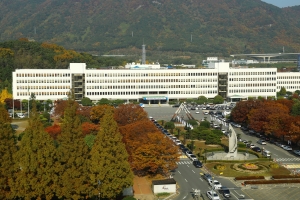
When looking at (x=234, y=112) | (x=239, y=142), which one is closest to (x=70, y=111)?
(x=239, y=142)

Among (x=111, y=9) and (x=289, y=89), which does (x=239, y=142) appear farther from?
(x=111, y=9)

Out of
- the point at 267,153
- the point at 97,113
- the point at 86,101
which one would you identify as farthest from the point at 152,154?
the point at 86,101

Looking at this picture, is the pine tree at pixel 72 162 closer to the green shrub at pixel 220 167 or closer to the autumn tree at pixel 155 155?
the autumn tree at pixel 155 155

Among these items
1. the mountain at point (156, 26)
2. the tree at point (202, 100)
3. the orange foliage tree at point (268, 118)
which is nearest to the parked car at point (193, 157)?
the orange foliage tree at point (268, 118)

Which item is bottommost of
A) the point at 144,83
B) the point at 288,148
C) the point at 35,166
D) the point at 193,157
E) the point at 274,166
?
the point at 274,166

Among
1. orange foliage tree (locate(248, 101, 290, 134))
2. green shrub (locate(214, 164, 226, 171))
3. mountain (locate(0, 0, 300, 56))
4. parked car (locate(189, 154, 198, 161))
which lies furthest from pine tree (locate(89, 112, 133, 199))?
mountain (locate(0, 0, 300, 56))

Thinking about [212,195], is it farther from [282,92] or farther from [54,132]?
[282,92]

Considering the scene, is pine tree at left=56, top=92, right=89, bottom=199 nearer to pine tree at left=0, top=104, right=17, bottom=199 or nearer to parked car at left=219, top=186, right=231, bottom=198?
pine tree at left=0, top=104, right=17, bottom=199

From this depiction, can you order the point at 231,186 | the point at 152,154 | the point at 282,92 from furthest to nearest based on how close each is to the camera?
the point at 282,92 → the point at 152,154 → the point at 231,186
